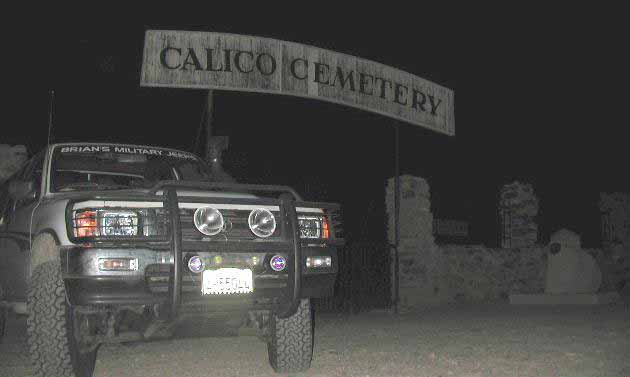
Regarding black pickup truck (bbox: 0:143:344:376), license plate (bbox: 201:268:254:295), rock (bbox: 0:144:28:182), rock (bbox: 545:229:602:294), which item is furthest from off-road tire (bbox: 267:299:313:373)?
rock (bbox: 545:229:602:294)

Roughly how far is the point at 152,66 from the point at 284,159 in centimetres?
873

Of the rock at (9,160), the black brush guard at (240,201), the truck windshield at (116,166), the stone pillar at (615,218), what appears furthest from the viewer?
the stone pillar at (615,218)

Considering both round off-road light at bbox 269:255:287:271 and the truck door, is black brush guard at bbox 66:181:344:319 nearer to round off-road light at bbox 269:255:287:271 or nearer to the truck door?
round off-road light at bbox 269:255:287:271

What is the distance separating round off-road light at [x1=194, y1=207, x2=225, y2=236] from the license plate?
26 cm

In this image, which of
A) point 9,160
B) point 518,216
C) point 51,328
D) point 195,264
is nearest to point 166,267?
point 195,264

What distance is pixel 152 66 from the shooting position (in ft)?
30.6

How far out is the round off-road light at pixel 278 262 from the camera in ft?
15.4

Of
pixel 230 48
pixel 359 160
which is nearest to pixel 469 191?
pixel 359 160

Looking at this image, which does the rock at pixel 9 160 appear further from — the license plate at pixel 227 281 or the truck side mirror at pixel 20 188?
the license plate at pixel 227 281

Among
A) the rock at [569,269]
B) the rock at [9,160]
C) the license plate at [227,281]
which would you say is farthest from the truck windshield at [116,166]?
the rock at [569,269]

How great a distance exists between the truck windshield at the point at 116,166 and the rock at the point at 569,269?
7103 millimetres

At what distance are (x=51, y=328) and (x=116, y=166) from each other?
7.04ft

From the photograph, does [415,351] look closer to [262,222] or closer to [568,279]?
[262,222]

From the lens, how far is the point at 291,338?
5293 mm
